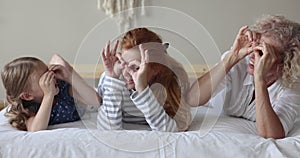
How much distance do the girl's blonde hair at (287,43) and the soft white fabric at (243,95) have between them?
43 millimetres

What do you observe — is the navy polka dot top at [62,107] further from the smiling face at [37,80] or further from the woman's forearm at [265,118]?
the woman's forearm at [265,118]

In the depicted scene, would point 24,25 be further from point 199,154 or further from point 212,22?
point 199,154

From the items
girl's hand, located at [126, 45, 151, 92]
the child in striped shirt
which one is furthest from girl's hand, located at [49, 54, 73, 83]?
girl's hand, located at [126, 45, 151, 92]

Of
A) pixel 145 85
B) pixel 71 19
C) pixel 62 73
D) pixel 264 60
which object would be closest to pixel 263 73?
pixel 264 60

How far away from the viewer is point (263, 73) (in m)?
1.13

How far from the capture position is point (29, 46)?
243cm

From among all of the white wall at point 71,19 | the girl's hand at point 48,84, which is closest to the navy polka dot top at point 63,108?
the girl's hand at point 48,84

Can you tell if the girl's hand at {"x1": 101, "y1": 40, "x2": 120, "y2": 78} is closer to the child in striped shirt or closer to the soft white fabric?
the child in striped shirt

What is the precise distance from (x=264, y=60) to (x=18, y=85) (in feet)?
2.35

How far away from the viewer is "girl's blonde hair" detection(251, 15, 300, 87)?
122cm

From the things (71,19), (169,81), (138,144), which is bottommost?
(138,144)

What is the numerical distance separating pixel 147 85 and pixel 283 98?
0.45 metres

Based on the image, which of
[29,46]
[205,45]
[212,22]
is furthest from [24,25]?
[205,45]

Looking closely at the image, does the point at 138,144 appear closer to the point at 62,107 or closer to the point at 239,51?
the point at 62,107
